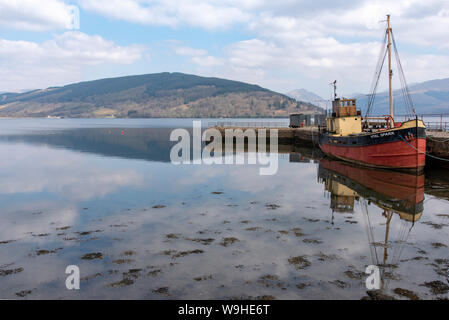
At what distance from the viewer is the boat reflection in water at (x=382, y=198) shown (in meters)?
13.4

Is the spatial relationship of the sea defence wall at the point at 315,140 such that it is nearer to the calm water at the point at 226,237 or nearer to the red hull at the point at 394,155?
the red hull at the point at 394,155

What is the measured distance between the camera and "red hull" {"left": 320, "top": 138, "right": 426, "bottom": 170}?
29.1 metres

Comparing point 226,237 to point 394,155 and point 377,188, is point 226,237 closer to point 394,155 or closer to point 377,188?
point 377,188

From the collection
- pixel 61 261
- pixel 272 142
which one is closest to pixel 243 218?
pixel 61 261

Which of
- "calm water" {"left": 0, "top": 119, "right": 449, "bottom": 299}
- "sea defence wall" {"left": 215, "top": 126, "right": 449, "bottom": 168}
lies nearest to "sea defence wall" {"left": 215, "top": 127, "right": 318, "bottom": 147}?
"sea defence wall" {"left": 215, "top": 126, "right": 449, "bottom": 168}

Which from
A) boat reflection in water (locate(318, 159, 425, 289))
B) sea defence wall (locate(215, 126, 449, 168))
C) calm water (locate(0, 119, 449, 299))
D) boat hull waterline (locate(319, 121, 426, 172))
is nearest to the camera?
calm water (locate(0, 119, 449, 299))

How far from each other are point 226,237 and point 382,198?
12.4 m

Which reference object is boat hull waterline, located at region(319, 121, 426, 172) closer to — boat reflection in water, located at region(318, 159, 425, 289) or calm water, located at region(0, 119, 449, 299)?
boat reflection in water, located at region(318, 159, 425, 289)

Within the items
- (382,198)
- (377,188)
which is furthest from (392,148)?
(382,198)

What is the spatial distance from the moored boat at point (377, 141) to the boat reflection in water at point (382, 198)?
3.49 feet

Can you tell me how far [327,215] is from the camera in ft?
60.3

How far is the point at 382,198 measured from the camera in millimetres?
21953
